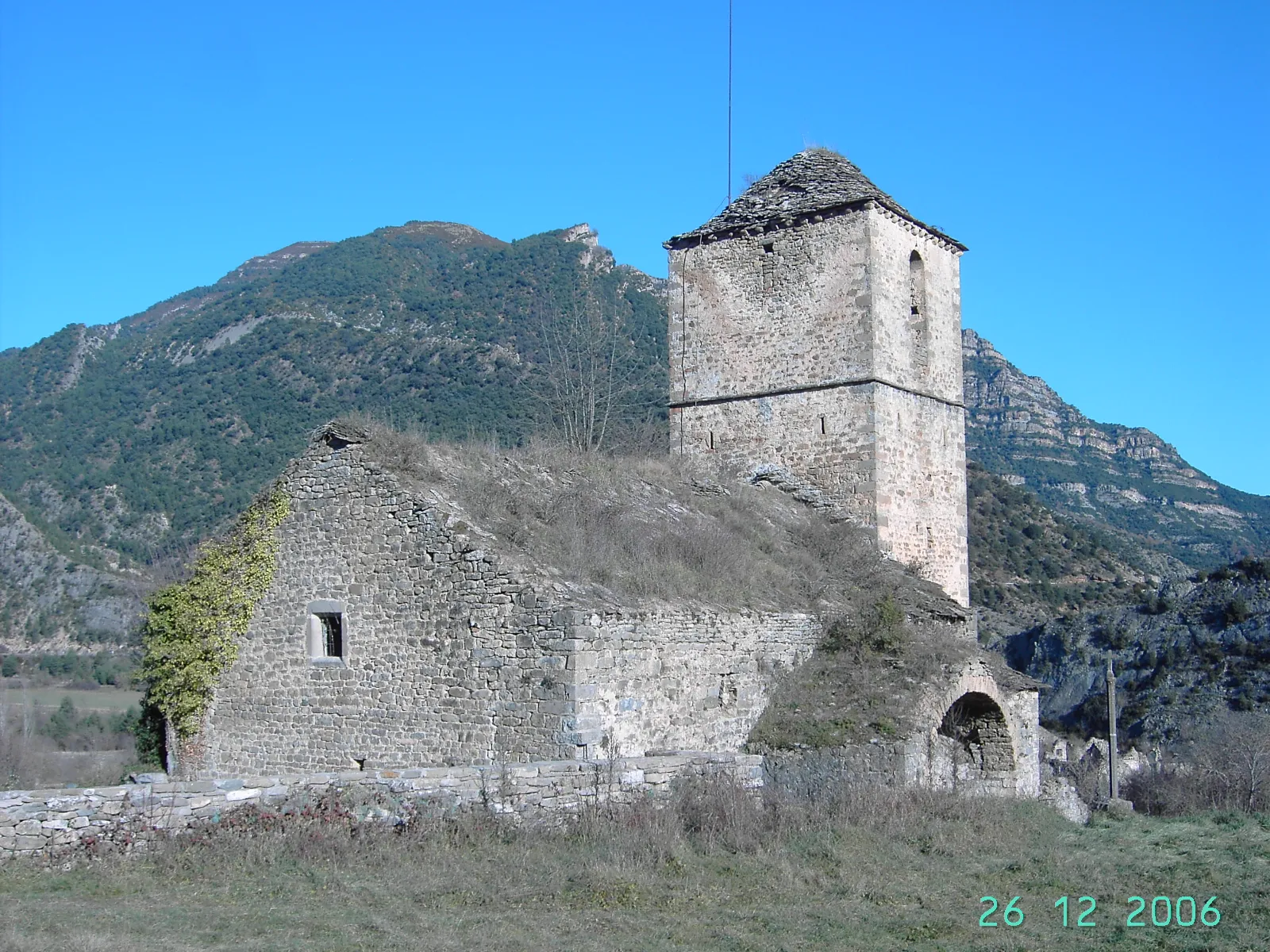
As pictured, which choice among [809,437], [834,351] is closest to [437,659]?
[809,437]

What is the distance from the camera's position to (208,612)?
1378 cm

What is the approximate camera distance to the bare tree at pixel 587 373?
3234 centimetres

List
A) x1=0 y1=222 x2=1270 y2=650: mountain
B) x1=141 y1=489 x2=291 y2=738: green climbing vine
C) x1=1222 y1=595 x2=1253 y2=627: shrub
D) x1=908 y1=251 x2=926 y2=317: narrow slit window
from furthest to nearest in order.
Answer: x1=0 y1=222 x2=1270 y2=650: mountain
x1=1222 y1=595 x2=1253 y2=627: shrub
x1=908 y1=251 x2=926 y2=317: narrow slit window
x1=141 y1=489 x2=291 y2=738: green climbing vine

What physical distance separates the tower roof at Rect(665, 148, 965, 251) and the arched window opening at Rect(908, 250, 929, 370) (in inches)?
27.7

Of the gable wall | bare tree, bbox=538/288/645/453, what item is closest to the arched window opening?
bare tree, bbox=538/288/645/453

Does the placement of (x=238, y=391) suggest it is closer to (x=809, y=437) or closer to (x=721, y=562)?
(x=809, y=437)

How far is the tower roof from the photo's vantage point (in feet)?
64.5

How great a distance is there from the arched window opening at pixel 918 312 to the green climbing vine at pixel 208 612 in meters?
11.5

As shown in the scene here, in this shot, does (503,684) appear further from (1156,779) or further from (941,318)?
(1156,779)

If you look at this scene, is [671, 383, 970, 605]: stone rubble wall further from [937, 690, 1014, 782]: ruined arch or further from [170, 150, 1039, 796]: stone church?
[937, 690, 1014, 782]: ruined arch

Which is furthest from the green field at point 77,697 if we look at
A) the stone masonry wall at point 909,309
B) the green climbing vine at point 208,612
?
the stone masonry wall at point 909,309

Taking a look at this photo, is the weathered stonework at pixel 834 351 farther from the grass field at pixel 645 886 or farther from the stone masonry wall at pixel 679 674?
the grass field at pixel 645 886

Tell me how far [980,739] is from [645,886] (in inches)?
355

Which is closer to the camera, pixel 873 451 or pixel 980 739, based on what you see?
pixel 980 739
